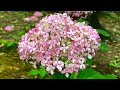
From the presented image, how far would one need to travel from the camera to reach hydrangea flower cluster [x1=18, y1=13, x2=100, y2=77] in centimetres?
316

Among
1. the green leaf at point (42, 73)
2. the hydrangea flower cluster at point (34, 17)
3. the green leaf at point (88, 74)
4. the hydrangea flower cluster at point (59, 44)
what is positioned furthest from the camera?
the hydrangea flower cluster at point (34, 17)

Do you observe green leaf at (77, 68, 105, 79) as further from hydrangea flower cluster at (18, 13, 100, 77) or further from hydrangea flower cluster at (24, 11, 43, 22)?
hydrangea flower cluster at (24, 11, 43, 22)

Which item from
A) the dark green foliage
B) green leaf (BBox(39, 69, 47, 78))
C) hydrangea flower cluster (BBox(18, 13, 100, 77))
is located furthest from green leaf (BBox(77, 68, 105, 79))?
green leaf (BBox(39, 69, 47, 78))

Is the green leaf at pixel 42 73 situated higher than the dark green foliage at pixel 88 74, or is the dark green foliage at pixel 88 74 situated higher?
→ the dark green foliage at pixel 88 74

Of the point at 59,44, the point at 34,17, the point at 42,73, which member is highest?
the point at 34,17

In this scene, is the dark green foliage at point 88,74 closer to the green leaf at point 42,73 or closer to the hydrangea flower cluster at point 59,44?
the hydrangea flower cluster at point 59,44

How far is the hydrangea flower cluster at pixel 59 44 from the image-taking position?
10.4ft

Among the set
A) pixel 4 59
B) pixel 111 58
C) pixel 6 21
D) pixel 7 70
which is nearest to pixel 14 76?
pixel 7 70

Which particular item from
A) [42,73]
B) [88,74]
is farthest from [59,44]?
[42,73]

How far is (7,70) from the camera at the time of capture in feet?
18.7

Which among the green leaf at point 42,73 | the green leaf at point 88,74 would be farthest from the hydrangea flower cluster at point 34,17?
the green leaf at point 88,74

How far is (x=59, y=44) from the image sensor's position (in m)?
3.15

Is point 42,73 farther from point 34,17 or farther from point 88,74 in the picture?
point 34,17

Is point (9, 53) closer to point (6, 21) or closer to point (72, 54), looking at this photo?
point (6, 21)
